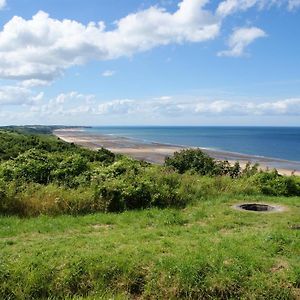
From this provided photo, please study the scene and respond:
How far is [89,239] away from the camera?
28.6 feet

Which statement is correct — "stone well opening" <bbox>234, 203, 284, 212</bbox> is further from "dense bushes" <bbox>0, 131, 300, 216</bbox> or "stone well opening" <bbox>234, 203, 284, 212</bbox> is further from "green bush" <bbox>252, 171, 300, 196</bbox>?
"green bush" <bbox>252, 171, 300, 196</bbox>

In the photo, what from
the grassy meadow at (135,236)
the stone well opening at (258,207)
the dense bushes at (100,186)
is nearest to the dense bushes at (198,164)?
the dense bushes at (100,186)

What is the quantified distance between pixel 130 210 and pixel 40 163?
15.1ft

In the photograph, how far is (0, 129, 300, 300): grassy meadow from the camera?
7.05m

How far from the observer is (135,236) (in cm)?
895

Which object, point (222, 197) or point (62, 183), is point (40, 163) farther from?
point (222, 197)

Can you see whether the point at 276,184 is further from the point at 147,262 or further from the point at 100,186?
the point at 147,262

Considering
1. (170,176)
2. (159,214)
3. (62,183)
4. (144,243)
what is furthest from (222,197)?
(144,243)

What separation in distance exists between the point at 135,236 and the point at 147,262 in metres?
1.45

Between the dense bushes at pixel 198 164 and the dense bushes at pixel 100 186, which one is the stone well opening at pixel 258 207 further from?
the dense bushes at pixel 198 164

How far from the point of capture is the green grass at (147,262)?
6.98m

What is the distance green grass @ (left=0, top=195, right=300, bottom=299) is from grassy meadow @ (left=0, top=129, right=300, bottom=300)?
17 millimetres

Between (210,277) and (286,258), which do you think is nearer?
(210,277)

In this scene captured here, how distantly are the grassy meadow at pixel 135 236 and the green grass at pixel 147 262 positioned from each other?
17 mm
